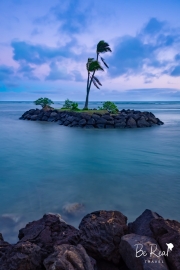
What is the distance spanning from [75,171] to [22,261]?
5.15 meters

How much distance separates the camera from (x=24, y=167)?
818 cm

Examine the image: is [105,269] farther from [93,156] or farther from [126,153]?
[126,153]

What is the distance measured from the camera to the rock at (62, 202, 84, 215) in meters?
4.73

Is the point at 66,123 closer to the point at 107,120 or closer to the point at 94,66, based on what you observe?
the point at 107,120

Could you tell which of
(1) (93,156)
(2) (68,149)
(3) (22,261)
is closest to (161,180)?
(1) (93,156)

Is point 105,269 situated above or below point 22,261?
Answer: below

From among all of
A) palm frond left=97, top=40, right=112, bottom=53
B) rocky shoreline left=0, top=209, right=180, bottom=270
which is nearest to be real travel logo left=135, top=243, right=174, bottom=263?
rocky shoreline left=0, top=209, right=180, bottom=270

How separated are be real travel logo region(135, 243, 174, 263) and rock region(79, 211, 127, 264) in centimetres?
38

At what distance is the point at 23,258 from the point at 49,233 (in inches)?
26.8

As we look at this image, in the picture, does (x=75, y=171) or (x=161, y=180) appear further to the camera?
(x=75, y=171)

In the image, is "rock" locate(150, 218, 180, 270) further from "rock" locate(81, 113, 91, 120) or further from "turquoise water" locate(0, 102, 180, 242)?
"rock" locate(81, 113, 91, 120)

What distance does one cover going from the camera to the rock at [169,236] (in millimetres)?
2396

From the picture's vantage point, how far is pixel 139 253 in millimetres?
2430

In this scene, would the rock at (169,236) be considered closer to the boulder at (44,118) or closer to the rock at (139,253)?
the rock at (139,253)
